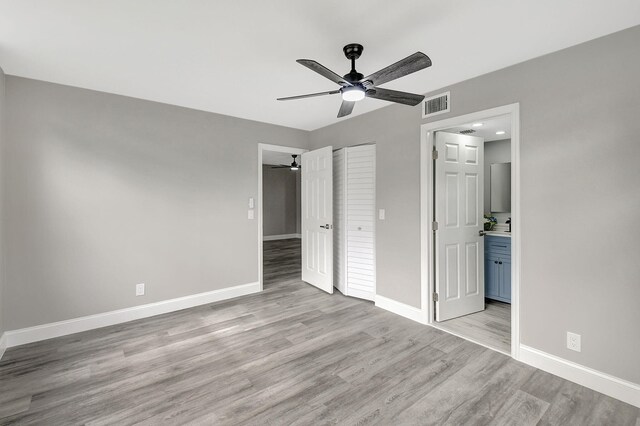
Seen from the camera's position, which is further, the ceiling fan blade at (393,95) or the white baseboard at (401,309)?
the white baseboard at (401,309)

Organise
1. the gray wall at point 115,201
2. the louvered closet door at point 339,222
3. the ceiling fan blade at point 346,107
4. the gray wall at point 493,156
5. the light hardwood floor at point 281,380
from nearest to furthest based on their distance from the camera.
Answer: the light hardwood floor at point 281,380, the ceiling fan blade at point 346,107, the gray wall at point 115,201, the louvered closet door at point 339,222, the gray wall at point 493,156

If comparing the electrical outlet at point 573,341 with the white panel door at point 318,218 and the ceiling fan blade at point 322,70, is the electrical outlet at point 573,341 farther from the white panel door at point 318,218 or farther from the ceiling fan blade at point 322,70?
the white panel door at point 318,218

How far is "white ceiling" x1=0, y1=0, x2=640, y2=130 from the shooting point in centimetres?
180

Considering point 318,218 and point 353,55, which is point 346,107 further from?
A: point 318,218

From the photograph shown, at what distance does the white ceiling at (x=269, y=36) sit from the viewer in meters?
1.80

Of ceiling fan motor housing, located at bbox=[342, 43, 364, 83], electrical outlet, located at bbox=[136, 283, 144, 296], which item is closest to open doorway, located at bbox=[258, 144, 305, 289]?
electrical outlet, located at bbox=[136, 283, 144, 296]

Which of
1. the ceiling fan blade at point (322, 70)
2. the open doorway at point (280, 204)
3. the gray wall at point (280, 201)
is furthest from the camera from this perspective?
the gray wall at point (280, 201)

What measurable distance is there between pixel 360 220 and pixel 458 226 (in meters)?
1.27

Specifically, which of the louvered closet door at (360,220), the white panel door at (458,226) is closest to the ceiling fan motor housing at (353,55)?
the white panel door at (458,226)

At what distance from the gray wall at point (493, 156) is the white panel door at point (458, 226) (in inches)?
44.7

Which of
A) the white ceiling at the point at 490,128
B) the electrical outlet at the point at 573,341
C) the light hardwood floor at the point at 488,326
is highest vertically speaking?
the white ceiling at the point at 490,128

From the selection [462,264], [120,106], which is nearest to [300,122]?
[120,106]

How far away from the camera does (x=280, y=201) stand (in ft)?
32.7

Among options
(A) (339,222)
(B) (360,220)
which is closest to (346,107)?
(B) (360,220)
